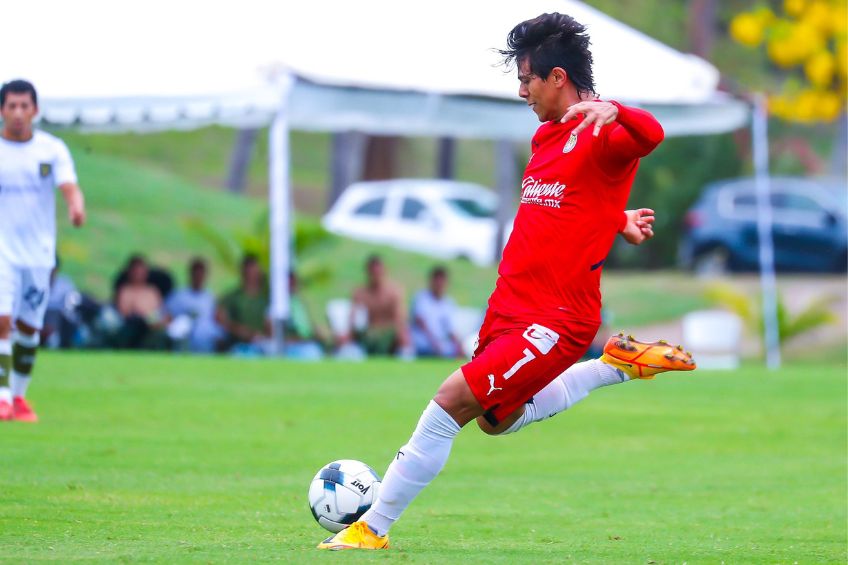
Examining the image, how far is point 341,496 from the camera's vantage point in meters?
7.14

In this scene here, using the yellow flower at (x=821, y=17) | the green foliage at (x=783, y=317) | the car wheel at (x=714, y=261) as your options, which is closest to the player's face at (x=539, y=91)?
the green foliage at (x=783, y=317)

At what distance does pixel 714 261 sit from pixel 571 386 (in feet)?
84.4

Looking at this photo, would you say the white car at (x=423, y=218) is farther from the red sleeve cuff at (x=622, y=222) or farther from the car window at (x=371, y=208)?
the red sleeve cuff at (x=622, y=222)

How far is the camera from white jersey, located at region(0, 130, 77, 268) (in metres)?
11.3

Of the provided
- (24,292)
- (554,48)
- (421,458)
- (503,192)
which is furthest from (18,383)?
(503,192)

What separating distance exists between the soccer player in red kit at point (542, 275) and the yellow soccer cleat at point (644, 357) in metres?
0.39

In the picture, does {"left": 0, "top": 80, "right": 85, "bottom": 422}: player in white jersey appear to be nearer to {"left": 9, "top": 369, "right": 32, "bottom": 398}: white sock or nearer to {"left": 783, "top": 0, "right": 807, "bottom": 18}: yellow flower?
{"left": 9, "top": 369, "right": 32, "bottom": 398}: white sock

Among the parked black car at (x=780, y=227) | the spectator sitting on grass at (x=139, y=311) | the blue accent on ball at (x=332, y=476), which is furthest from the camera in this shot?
the parked black car at (x=780, y=227)

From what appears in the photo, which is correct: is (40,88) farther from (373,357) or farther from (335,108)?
(373,357)

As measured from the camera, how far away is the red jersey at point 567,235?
6.73m

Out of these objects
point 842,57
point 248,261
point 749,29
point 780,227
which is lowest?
point 780,227

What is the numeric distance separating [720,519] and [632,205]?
29.0m

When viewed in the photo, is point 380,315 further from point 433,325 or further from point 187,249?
point 187,249

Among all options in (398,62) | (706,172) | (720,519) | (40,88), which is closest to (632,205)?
(706,172)
